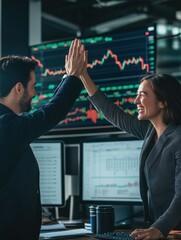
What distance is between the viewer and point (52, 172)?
2766 millimetres

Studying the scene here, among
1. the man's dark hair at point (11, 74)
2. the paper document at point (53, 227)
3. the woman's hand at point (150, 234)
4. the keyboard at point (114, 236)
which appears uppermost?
the man's dark hair at point (11, 74)

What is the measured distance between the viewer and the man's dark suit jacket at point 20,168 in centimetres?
178

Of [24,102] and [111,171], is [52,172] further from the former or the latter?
[24,102]

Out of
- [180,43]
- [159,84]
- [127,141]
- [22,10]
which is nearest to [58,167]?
[127,141]

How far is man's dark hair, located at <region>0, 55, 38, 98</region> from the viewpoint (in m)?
1.94

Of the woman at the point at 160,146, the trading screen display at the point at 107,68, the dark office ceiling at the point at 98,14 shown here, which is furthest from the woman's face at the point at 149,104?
the dark office ceiling at the point at 98,14

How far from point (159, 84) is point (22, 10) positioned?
1823mm

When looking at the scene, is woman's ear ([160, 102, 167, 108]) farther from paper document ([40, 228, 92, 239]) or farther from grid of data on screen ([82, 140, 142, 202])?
paper document ([40, 228, 92, 239])

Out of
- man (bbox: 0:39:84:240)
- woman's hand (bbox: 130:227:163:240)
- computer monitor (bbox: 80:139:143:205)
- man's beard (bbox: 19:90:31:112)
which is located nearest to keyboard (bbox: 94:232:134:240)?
woman's hand (bbox: 130:227:163:240)

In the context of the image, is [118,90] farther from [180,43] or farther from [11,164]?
[180,43]

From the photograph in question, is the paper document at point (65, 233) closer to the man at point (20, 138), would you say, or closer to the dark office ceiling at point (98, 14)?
the man at point (20, 138)

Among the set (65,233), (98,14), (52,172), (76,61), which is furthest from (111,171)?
(98,14)

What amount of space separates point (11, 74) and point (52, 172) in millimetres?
950

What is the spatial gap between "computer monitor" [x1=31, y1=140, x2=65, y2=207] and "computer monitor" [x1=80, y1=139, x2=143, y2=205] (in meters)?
0.14
